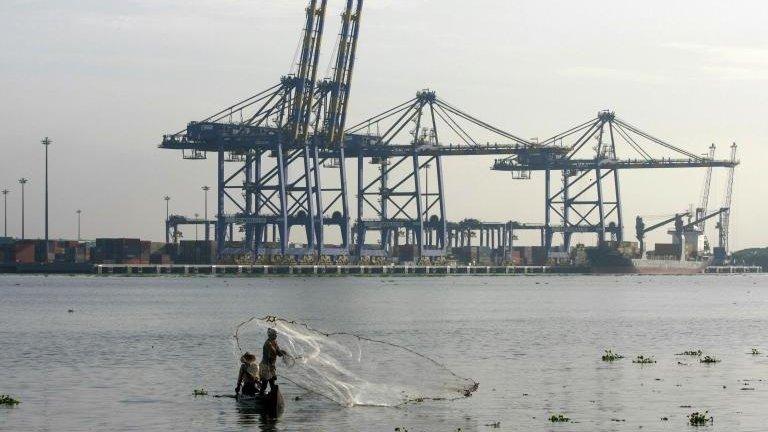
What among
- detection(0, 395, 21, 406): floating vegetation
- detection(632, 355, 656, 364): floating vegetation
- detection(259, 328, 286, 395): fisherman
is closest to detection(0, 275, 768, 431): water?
detection(0, 395, 21, 406): floating vegetation

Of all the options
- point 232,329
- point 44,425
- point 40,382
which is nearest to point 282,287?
point 232,329

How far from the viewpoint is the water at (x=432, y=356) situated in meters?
40.5

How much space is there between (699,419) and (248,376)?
1317 centimetres

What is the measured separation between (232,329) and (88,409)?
1732 inches

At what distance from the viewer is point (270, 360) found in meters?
40.9

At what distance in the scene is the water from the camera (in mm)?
40500

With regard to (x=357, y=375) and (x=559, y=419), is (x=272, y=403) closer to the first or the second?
(x=559, y=419)

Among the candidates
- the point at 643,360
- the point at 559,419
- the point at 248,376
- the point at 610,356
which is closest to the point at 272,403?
the point at 248,376

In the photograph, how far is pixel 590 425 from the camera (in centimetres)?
3925

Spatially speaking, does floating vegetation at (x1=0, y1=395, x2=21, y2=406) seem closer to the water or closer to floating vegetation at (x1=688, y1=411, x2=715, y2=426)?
the water

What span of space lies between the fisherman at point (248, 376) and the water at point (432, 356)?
863 mm

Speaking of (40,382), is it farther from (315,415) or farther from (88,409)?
(315,415)

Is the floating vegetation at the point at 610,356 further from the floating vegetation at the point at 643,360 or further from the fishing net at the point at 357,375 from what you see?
the fishing net at the point at 357,375

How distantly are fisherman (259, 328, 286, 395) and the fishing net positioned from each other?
0.98 feet
